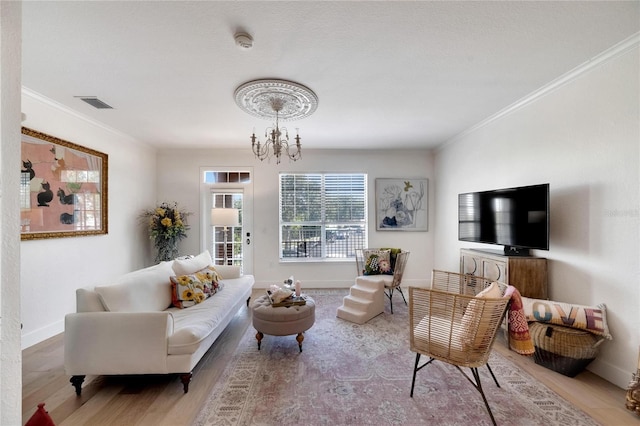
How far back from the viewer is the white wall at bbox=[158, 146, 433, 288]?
4.92m

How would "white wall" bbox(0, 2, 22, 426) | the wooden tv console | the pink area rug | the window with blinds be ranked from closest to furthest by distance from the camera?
"white wall" bbox(0, 2, 22, 426)
the pink area rug
the wooden tv console
the window with blinds

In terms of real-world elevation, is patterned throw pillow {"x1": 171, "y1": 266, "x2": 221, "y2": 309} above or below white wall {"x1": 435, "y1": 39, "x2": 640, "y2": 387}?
below

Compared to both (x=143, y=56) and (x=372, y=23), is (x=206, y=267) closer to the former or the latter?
(x=143, y=56)

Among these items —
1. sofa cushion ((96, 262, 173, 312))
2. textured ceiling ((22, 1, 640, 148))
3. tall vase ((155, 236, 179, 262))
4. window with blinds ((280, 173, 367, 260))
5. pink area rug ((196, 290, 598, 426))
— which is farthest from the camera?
window with blinds ((280, 173, 367, 260))

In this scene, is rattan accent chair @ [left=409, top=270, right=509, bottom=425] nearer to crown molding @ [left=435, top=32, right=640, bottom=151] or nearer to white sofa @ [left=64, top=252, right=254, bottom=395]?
white sofa @ [left=64, top=252, right=254, bottom=395]

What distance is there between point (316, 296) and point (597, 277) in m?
3.37

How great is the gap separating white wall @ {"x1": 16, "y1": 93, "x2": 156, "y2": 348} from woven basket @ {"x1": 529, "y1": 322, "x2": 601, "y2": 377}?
4.90 m

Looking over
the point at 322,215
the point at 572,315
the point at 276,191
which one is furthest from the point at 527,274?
the point at 276,191

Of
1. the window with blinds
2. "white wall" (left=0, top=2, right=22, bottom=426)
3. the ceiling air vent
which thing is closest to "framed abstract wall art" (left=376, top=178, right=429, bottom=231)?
the window with blinds

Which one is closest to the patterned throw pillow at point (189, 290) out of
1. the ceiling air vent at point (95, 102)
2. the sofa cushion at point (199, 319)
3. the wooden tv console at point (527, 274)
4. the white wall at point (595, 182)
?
the sofa cushion at point (199, 319)

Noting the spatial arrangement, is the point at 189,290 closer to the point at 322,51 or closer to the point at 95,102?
the point at 95,102

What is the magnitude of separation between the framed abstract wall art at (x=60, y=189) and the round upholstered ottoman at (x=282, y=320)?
8.23 ft

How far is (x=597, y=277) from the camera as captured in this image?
221 centimetres

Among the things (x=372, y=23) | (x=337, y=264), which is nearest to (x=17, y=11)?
(x=372, y=23)
